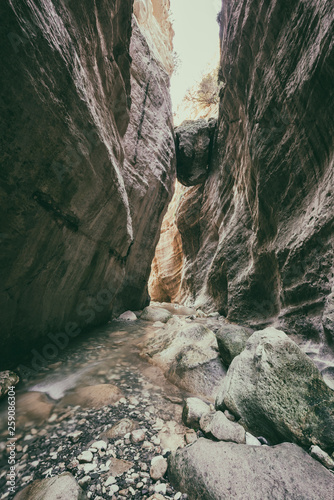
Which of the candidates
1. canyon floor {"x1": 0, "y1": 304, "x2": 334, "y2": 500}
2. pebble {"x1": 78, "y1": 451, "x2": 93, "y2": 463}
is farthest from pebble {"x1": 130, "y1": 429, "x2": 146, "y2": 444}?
pebble {"x1": 78, "y1": 451, "x2": 93, "y2": 463}

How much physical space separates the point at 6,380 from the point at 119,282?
5064 millimetres

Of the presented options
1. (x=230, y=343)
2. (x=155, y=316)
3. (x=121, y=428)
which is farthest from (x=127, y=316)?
(x=121, y=428)

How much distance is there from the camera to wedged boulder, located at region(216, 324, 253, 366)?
389 cm

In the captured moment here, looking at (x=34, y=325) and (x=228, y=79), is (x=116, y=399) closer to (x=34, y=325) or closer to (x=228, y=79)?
(x=34, y=325)

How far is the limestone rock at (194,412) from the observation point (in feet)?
9.00

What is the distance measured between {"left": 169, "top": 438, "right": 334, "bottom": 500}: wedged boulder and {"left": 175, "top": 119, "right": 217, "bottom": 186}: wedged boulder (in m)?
15.5

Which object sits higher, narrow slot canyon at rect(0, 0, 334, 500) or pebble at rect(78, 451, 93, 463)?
narrow slot canyon at rect(0, 0, 334, 500)

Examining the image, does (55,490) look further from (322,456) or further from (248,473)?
(322,456)

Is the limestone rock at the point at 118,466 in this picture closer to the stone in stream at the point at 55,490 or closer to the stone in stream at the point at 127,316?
the stone in stream at the point at 55,490

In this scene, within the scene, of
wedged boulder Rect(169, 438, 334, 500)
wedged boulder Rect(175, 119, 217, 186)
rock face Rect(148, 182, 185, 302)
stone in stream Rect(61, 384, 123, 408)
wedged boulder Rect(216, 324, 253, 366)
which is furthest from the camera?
rock face Rect(148, 182, 185, 302)

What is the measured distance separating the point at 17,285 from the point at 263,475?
426 cm

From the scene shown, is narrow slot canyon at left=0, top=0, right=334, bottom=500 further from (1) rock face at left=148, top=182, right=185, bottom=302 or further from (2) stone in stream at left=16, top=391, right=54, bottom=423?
(1) rock face at left=148, top=182, right=185, bottom=302

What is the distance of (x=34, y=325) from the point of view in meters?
4.38

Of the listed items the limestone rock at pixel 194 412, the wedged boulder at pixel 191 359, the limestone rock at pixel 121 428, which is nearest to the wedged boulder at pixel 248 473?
the limestone rock at pixel 194 412
